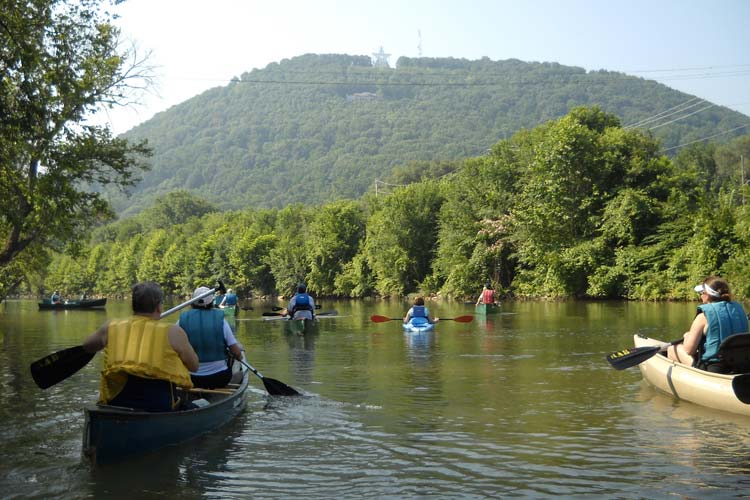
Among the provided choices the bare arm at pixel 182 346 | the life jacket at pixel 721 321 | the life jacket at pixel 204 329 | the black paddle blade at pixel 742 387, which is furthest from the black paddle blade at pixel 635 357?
the bare arm at pixel 182 346

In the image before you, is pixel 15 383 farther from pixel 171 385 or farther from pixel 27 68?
pixel 171 385

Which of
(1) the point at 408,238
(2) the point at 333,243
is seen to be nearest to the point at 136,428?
(1) the point at 408,238

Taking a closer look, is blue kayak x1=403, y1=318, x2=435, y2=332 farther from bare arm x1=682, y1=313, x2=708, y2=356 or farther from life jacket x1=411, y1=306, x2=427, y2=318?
bare arm x1=682, y1=313, x2=708, y2=356

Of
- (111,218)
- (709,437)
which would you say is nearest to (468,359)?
(709,437)

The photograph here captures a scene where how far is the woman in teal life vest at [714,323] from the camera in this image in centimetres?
1059

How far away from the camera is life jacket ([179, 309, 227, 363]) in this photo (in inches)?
423

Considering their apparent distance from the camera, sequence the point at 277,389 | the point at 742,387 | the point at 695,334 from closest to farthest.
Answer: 1. the point at 742,387
2. the point at 695,334
3. the point at 277,389

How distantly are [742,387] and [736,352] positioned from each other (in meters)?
0.67

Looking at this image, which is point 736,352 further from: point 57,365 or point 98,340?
point 57,365

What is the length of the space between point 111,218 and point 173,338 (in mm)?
19872

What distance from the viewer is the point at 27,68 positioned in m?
12.9

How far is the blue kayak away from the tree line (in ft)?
37.5

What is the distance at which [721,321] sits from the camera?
1059 centimetres

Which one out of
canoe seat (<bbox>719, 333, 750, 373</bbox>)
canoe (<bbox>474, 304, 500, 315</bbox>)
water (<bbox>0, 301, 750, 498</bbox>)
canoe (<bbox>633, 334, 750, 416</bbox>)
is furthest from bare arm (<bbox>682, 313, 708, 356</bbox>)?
canoe (<bbox>474, 304, 500, 315</bbox>)
